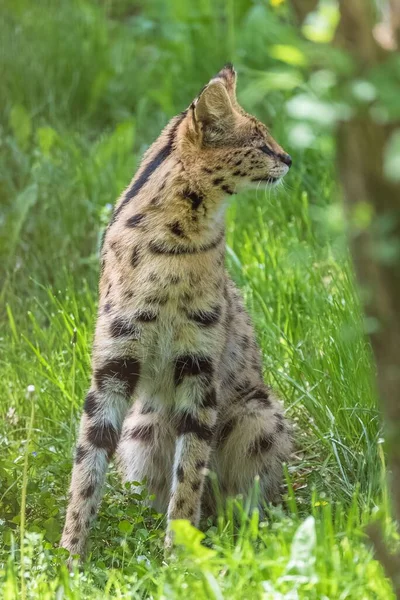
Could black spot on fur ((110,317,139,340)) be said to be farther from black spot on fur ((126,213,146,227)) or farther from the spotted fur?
black spot on fur ((126,213,146,227))

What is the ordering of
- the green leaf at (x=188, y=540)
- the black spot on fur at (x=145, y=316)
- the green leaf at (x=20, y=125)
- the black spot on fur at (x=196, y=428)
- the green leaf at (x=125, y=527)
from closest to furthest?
the green leaf at (x=188, y=540)
the green leaf at (x=125, y=527)
the black spot on fur at (x=145, y=316)
the black spot on fur at (x=196, y=428)
the green leaf at (x=20, y=125)

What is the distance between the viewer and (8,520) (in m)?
3.83

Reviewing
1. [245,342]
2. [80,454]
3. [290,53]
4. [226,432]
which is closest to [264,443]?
[226,432]

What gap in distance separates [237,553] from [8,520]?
1220mm

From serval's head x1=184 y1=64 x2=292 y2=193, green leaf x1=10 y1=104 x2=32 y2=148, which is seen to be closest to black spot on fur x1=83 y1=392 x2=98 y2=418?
serval's head x1=184 y1=64 x2=292 y2=193

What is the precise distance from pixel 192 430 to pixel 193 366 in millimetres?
231

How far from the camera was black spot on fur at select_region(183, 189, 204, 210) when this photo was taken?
3.70 metres

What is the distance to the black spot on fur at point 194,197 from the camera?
146 inches

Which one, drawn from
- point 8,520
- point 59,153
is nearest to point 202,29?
point 59,153

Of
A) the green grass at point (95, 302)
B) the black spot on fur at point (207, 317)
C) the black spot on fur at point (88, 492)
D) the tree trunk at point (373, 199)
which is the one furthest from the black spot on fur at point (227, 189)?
the tree trunk at point (373, 199)

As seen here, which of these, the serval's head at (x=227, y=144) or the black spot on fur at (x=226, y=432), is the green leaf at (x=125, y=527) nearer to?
the black spot on fur at (x=226, y=432)

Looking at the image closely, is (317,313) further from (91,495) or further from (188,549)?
(188,549)

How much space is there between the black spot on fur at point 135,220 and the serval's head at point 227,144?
0.26 m

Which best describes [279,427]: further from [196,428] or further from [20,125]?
[20,125]
